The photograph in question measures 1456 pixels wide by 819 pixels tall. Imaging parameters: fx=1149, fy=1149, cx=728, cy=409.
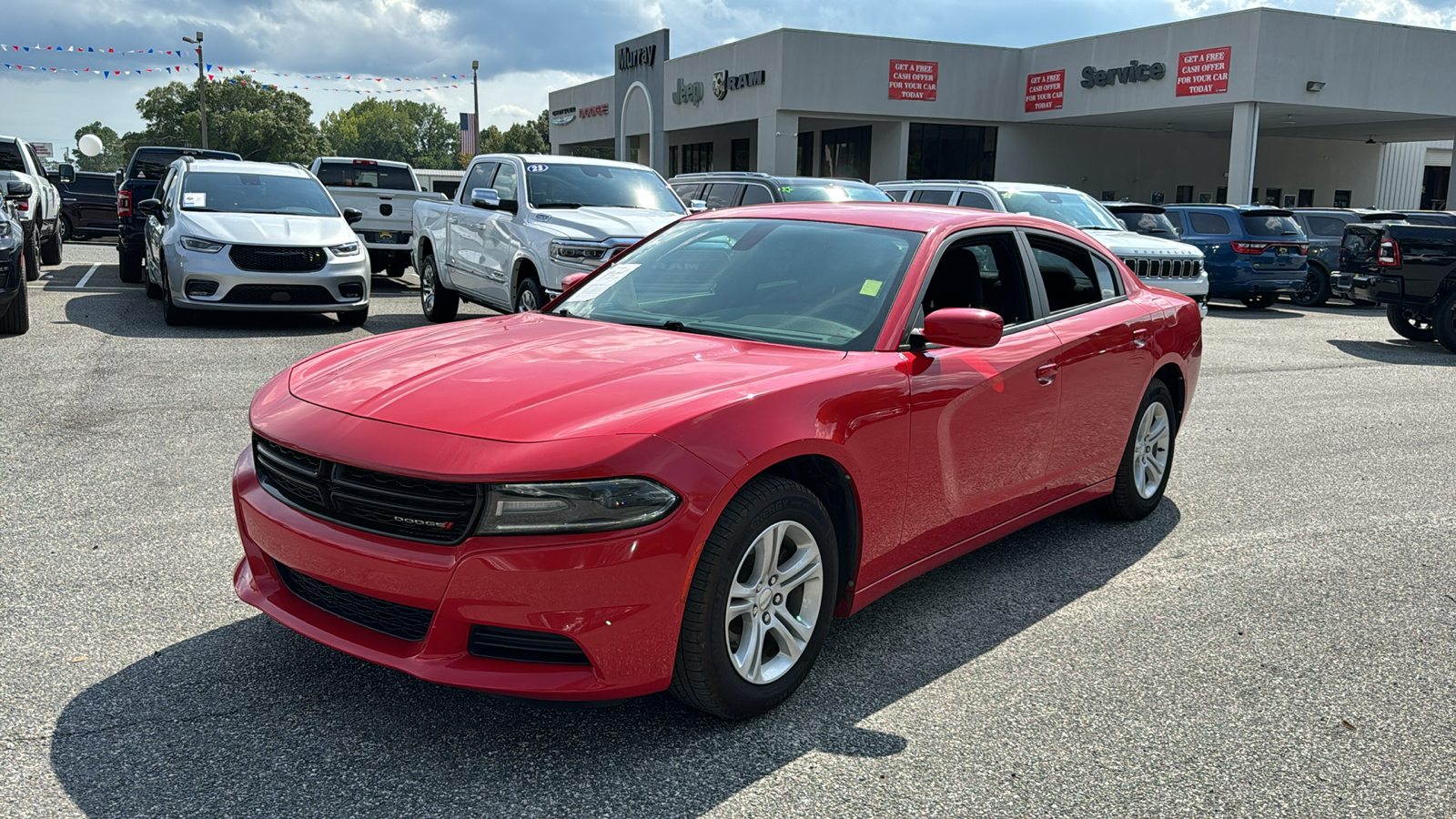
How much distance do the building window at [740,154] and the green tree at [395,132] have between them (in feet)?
406

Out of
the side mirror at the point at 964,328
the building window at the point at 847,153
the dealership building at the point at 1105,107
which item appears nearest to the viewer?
the side mirror at the point at 964,328

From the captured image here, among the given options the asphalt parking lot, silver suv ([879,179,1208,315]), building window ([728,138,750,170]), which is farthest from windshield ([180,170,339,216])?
building window ([728,138,750,170])

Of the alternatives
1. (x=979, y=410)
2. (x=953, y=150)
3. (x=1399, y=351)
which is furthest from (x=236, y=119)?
(x=979, y=410)

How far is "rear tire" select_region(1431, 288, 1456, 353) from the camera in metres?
13.6

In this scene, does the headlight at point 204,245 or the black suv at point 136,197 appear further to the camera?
the black suv at point 136,197

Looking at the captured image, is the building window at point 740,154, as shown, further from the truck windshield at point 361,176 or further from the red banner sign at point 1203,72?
the truck windshield at point 361,176

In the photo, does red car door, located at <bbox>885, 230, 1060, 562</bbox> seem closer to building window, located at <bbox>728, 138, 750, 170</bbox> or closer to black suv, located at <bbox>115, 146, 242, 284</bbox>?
black suv, located at <bbox>115, 146, 242, 284</bbox>

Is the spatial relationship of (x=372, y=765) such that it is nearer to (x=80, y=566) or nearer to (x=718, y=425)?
(x=718, y=425)

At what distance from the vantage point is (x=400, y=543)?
3.00m

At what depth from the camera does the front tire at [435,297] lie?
42.2ft

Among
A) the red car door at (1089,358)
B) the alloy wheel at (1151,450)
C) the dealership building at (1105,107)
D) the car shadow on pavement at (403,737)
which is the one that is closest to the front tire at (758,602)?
the car shadow on pavement at (403,737)

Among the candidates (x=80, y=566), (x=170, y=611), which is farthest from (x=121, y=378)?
(x=170, y=611)

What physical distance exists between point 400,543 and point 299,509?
0.46 m

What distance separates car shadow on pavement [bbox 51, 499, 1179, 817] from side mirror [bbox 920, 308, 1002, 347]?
1.08 metres
